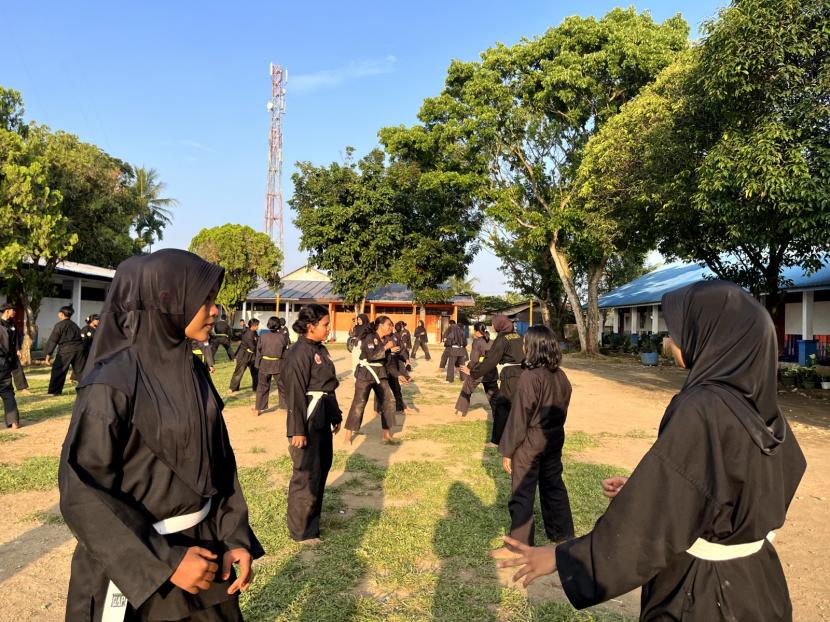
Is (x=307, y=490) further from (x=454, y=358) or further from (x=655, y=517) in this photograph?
(x=454, y=358)

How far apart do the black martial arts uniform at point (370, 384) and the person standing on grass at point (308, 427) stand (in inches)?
98.7

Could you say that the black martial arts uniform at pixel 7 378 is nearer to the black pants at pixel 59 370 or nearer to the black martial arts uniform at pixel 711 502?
the black pants at pixel 59 370

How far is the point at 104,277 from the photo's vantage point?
20.8m

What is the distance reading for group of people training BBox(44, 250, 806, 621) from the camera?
1.57 metres

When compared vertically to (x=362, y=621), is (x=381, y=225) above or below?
above

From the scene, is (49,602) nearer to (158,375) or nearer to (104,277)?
(158,375)

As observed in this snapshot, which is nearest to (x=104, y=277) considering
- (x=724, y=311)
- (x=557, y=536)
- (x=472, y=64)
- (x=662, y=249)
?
→ (x=472, y=64)

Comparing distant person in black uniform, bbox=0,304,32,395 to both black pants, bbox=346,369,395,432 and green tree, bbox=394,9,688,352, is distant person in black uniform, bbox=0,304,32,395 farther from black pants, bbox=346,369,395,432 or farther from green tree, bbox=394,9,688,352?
green tree, bbox=394,9,688,352

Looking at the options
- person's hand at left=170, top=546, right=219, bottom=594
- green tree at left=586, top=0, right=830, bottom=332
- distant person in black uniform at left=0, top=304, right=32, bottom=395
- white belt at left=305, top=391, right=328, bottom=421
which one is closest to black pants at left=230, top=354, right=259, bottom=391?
distant person in black uniform at left=0, top=304, right=32, bottom=395

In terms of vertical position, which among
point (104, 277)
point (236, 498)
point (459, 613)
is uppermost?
point (104, 277)

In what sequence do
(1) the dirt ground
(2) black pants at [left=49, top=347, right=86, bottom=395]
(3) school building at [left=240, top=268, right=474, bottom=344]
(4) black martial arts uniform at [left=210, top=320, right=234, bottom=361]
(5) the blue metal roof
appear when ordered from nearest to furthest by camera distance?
(1) the dirt ground < (2) black pants at [left=49, top=347, right=86, bottom=395] < (4) black martial arts uniform at [left=210, top=320, right=234, bottom=361] < (5) the blue metal roof < (3) school building at [left=240, top=268, right=474, bottom=344]

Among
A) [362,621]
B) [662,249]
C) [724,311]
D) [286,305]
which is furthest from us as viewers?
[286,305]

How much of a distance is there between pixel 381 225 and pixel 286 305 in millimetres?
10007

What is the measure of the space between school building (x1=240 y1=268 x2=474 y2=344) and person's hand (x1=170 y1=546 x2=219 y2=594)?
1115 inches
